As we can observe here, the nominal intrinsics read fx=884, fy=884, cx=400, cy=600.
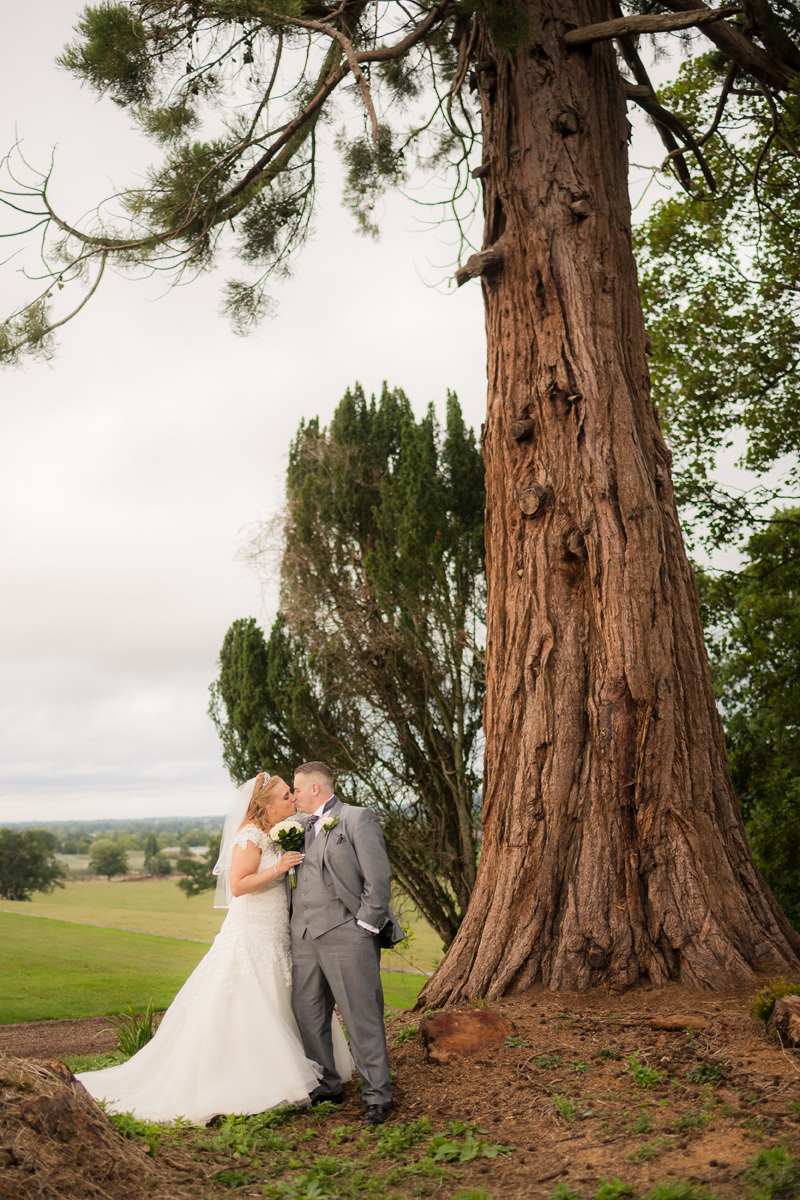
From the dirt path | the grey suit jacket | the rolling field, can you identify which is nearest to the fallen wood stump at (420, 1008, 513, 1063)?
the grey suit jacket

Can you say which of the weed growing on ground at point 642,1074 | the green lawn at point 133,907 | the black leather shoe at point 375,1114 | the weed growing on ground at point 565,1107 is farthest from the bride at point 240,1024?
the green lawn at point 133,907

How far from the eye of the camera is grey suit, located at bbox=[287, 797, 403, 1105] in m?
4.17

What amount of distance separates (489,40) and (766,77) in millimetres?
2206

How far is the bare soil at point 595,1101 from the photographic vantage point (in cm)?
316

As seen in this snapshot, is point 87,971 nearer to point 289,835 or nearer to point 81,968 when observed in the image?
point 81,968

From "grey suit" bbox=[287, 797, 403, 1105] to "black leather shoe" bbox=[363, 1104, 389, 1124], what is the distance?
3 cm

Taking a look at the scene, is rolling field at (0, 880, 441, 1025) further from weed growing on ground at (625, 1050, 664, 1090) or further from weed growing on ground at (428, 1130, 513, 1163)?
weed growing on ground at (625, 1050, 664, 1090)

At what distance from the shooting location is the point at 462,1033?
4551mm

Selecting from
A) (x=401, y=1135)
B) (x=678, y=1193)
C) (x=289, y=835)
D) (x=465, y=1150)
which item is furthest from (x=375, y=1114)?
(x=678, y=1193)

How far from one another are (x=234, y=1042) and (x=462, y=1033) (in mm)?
1157

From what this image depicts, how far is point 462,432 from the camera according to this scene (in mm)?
13039

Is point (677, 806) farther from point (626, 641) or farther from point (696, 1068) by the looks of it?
point (696, 1068)

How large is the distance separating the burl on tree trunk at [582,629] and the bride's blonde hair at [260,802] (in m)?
1.62

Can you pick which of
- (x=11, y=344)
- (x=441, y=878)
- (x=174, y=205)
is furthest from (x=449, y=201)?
(x=441, y=878)
